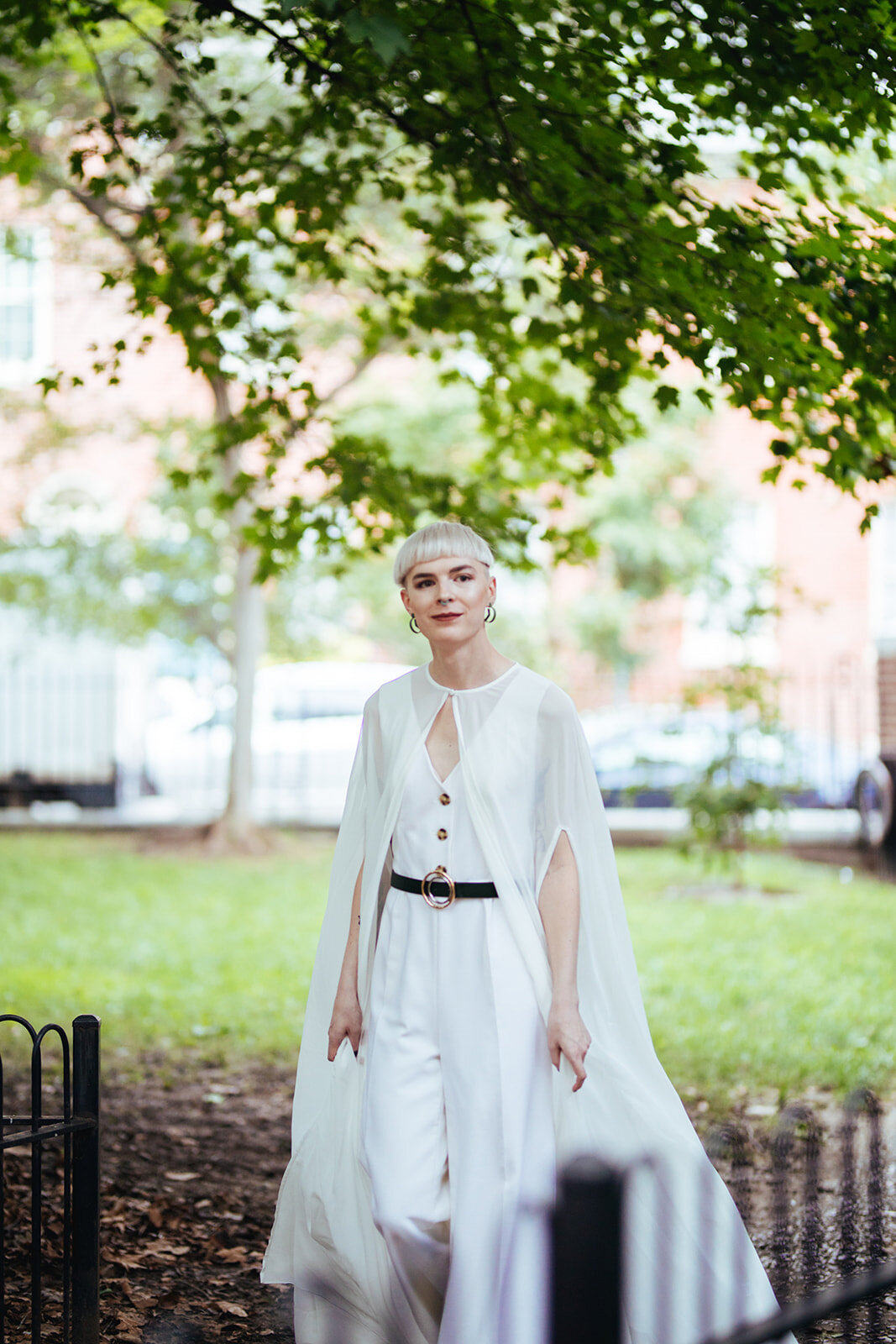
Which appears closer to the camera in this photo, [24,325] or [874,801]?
→ [874,801]

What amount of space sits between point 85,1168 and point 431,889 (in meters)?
1.12

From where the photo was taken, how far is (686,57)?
4582mm

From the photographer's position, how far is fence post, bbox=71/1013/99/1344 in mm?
3246

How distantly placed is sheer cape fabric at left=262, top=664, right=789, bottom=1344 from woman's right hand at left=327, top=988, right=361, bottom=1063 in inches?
1.8

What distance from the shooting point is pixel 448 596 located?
3.32m

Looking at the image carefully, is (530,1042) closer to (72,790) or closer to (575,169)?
(575,169)

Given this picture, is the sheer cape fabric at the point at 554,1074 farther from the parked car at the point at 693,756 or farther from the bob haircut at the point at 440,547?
the parked car at the point at 693,756

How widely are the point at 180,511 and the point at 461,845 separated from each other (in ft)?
45.0

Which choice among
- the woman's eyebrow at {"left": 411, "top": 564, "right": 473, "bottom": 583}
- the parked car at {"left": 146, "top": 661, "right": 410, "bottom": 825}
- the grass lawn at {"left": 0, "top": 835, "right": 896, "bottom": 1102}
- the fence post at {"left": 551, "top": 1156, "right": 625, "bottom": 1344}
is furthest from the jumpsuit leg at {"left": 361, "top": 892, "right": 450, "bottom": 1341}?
the parked car at {"left": 146, "top": 661, "right": 410, "bottom": 825}

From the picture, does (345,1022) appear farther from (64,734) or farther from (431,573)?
(64,734)

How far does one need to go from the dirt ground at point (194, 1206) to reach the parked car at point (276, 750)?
10302 mm

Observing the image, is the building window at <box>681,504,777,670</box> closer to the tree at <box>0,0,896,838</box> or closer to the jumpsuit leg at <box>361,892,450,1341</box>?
the tree at <box>0,0,896,838</box>

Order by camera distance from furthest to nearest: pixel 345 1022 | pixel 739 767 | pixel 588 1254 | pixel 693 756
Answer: pixel 693 756 < pixel 739 767 < pixel 345 1022 < pixel 588 1254

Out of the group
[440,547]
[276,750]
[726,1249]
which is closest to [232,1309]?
[726,1249]
